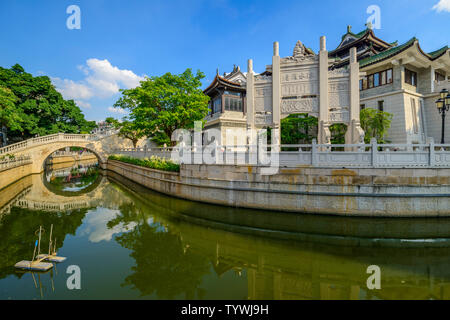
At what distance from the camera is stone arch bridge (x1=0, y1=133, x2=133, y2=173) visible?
19906 millimetres

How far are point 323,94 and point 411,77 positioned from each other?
41.8 ft

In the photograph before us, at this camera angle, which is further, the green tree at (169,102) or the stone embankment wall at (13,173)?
the green tree at (169,102)

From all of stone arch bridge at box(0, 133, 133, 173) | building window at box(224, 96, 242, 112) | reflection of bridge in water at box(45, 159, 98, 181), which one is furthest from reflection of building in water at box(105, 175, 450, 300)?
reflection of bridge in water at box(45, 159, 98, 181)

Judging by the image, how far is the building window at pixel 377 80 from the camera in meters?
16.3

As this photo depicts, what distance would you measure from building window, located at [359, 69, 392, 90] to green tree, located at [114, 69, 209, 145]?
13878mm

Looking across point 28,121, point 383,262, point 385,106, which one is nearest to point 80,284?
point 383,262

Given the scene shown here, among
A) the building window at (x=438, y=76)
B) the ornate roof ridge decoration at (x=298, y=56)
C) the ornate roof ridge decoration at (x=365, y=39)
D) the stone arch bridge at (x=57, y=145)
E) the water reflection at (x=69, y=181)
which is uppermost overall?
the ornate roof ridge decoration at (x=365, y=39)

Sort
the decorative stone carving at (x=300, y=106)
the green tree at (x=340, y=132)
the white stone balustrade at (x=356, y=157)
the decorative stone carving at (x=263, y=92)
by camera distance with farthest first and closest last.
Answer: the green tree at (x=340, y=132) < the decorative stone carving at (x=263, y=92) < the decorative stone carving at (x=300, y=106) < the white stone balustrade at (x=356, y=157)

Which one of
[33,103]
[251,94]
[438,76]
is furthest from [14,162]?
[438,76]

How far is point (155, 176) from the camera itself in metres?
13.3

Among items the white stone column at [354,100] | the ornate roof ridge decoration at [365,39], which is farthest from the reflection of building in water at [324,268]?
the ornate roof ridge decoration at [365,39]

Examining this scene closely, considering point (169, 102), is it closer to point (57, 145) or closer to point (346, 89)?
point (346, 89)

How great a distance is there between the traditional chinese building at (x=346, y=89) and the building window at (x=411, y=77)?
0.26 feet

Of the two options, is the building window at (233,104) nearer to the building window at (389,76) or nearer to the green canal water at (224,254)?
the building window at (389,76)
